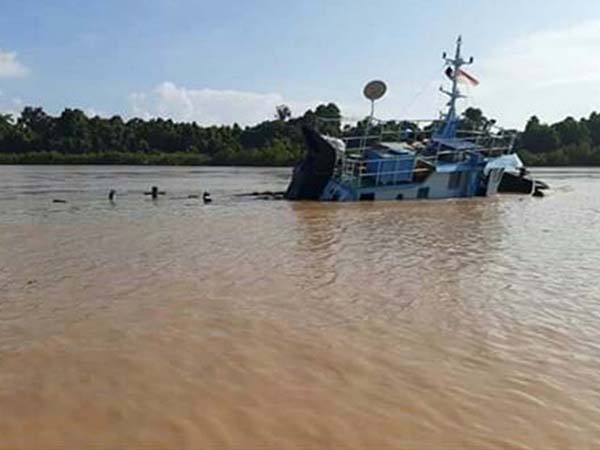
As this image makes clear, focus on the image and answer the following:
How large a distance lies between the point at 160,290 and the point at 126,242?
5623 millimetres

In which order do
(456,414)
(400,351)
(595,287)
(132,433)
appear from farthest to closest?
(595,287) < (400,351) < (456,414) < (132,433)

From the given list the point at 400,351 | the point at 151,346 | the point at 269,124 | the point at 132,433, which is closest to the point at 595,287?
the point at 400,351

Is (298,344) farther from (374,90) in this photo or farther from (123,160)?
(123,160)

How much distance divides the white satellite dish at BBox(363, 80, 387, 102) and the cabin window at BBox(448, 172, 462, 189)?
4613 mm

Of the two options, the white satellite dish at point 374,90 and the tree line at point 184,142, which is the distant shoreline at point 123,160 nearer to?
the tree line at point 184,142

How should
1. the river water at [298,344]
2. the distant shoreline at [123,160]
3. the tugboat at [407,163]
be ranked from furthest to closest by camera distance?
the distant shoreline at [123,160], the tugboat at [407,163], the river water at [298,344]

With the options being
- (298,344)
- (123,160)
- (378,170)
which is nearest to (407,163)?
(378,170)

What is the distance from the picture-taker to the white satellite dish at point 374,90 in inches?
1116

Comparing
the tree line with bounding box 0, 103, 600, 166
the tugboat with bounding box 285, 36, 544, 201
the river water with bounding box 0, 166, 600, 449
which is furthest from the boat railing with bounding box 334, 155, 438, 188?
the tree line with bounding box 0, 103, 600, 166

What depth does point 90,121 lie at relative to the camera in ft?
295

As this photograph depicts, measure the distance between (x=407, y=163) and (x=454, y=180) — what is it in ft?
8.67

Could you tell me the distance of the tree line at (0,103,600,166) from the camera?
264 feet

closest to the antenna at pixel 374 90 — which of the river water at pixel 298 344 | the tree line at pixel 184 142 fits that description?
the river water at pixel 298 344

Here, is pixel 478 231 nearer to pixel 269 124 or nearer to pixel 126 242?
pixel 126 242
